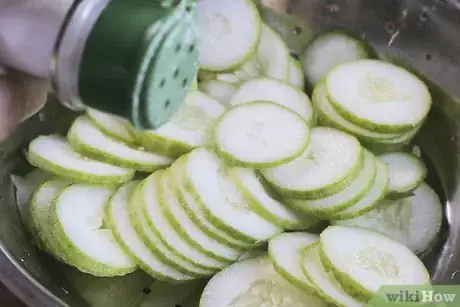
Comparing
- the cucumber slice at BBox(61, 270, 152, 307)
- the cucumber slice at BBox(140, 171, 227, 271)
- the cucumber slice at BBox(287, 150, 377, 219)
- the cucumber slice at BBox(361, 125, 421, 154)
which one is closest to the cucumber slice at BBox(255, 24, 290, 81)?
the cucumber slice at BBox(361, 125, 421, 154)

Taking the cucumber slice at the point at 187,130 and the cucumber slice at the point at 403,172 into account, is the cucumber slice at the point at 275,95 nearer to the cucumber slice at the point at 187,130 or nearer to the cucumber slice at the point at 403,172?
the cucumber slice at the point at 187,130

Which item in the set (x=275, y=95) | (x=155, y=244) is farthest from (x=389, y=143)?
(x=155, y=244)

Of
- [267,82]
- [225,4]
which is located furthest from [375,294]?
[225,4]

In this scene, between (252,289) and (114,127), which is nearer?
(252,289)

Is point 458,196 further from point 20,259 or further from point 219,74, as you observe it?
point 20,259

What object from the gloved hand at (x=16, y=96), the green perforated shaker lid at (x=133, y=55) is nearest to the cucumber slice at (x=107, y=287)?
the gloved hand at (x=16, y=96)

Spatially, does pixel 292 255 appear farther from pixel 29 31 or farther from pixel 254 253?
pixel 29 31

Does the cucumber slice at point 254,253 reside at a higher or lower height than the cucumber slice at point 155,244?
lower
